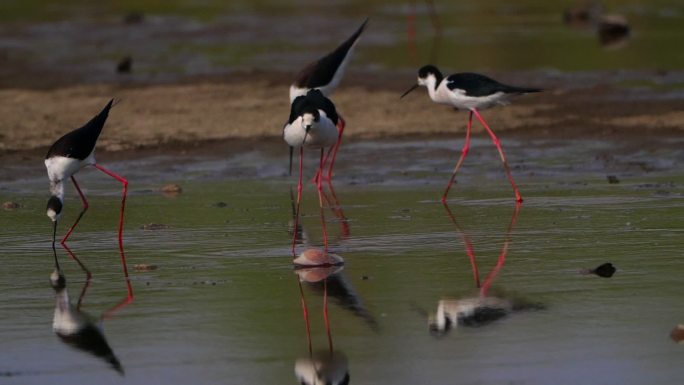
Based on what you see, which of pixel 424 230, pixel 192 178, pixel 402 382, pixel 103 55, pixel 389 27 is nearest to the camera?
pixel 402 382

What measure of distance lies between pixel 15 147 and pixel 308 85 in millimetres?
3013

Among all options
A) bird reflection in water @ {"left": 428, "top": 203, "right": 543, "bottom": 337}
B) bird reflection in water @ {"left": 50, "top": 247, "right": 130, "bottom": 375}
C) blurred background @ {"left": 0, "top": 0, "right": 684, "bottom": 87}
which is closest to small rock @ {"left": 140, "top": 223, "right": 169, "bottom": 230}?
bird reflection in water @ {"left": 50, "top": 247, "right": 130, "bottom": 375}

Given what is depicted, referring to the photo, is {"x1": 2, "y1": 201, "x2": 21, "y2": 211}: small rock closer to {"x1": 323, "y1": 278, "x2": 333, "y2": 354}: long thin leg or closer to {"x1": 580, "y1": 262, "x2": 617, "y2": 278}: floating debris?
{"x1": 323, "y1": 278, "x2": 333, "y2": 354}: long thin leg

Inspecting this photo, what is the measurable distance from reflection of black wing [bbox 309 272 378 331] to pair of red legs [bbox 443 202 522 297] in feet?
2.03

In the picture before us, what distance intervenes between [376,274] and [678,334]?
1.98m

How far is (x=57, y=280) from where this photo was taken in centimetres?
778

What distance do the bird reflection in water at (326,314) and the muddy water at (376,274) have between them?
25 mm

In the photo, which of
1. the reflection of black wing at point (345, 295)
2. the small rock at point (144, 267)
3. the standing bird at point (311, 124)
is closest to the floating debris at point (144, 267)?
the small rock at point (144, 267)

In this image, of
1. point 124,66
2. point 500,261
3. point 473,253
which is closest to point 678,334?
point 500,261

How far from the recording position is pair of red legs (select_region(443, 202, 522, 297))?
284 inches

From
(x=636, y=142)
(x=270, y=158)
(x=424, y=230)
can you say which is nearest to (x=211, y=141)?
(x=270, y=158)

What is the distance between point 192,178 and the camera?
11797mm

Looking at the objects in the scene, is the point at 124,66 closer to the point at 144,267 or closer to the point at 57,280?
the point at 144,267

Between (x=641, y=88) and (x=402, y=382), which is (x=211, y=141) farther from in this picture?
(x=402, y=382)
